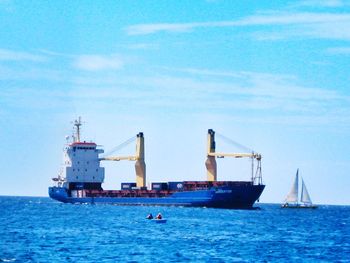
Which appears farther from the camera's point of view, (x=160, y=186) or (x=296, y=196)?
(x=296, y=196)

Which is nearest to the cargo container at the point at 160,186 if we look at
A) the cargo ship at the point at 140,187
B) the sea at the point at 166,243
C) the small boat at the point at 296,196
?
the cargo ship at the point at 140,187

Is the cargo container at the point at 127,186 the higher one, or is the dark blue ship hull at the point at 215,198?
the cargo container at the point at 127,186

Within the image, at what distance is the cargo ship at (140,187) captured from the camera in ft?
432

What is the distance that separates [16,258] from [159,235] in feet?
77.7

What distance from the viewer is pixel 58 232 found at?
7506 cm

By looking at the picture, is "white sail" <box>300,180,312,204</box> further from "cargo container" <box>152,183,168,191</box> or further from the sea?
the sea

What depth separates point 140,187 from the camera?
151 m

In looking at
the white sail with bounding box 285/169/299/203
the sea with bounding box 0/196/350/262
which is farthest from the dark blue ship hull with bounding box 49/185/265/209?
the sea with bounding box 0/196/350/262

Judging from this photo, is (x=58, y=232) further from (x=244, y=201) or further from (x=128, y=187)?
(x=128, y=187)

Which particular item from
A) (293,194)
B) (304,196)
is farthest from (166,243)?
(304,196)

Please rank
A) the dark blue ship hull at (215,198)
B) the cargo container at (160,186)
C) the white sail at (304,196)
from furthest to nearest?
the white sail at (304,196)
the cargo container at (160,186)
the dark blue ship hull at (215,198)

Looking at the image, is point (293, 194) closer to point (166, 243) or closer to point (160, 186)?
point (160, 186)

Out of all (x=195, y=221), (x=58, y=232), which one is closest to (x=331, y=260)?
(x=58, y=232)

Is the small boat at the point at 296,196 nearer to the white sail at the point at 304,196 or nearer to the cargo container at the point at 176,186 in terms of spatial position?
the white sail at the point at 304,196
